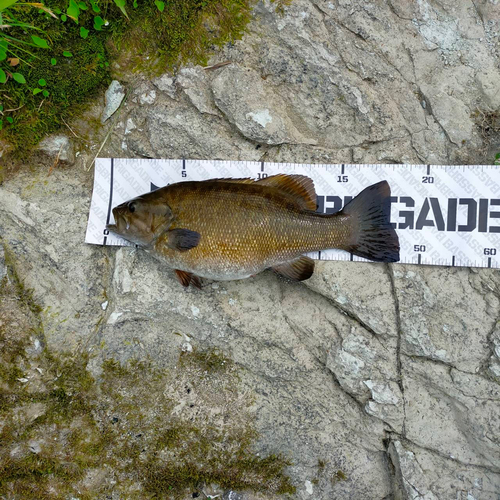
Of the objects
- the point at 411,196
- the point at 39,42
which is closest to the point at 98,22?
the point at 39,42

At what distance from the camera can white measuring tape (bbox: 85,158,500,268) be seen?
426 centimetres

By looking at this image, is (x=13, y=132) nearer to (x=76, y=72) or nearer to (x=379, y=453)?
(x=76, y=72)

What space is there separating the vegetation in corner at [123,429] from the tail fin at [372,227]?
1721 mm

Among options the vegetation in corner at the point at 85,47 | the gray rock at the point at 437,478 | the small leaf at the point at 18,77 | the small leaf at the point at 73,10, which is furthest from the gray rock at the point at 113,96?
the gray rock at the point at 437,478

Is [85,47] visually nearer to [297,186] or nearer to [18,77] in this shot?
[18,77]

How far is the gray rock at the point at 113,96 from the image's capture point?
14.9 feet

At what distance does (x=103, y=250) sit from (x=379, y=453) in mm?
3343

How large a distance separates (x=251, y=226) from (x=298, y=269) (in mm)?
603

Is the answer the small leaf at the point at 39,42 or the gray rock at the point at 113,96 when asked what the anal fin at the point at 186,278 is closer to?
the gray rock at the point at 113,96

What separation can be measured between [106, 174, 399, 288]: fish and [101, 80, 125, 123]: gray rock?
3.58ft

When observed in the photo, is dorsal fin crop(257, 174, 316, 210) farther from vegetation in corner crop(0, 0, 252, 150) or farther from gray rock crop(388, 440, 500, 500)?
gray rock crop(388, 440, 500, 500)

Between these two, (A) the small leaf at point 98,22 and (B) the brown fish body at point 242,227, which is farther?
(A) the small leaf at point 98,22

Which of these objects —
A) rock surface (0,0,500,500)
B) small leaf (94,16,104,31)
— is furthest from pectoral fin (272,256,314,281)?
small leaf (94,16,104,31)

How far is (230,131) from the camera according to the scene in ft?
14.6
